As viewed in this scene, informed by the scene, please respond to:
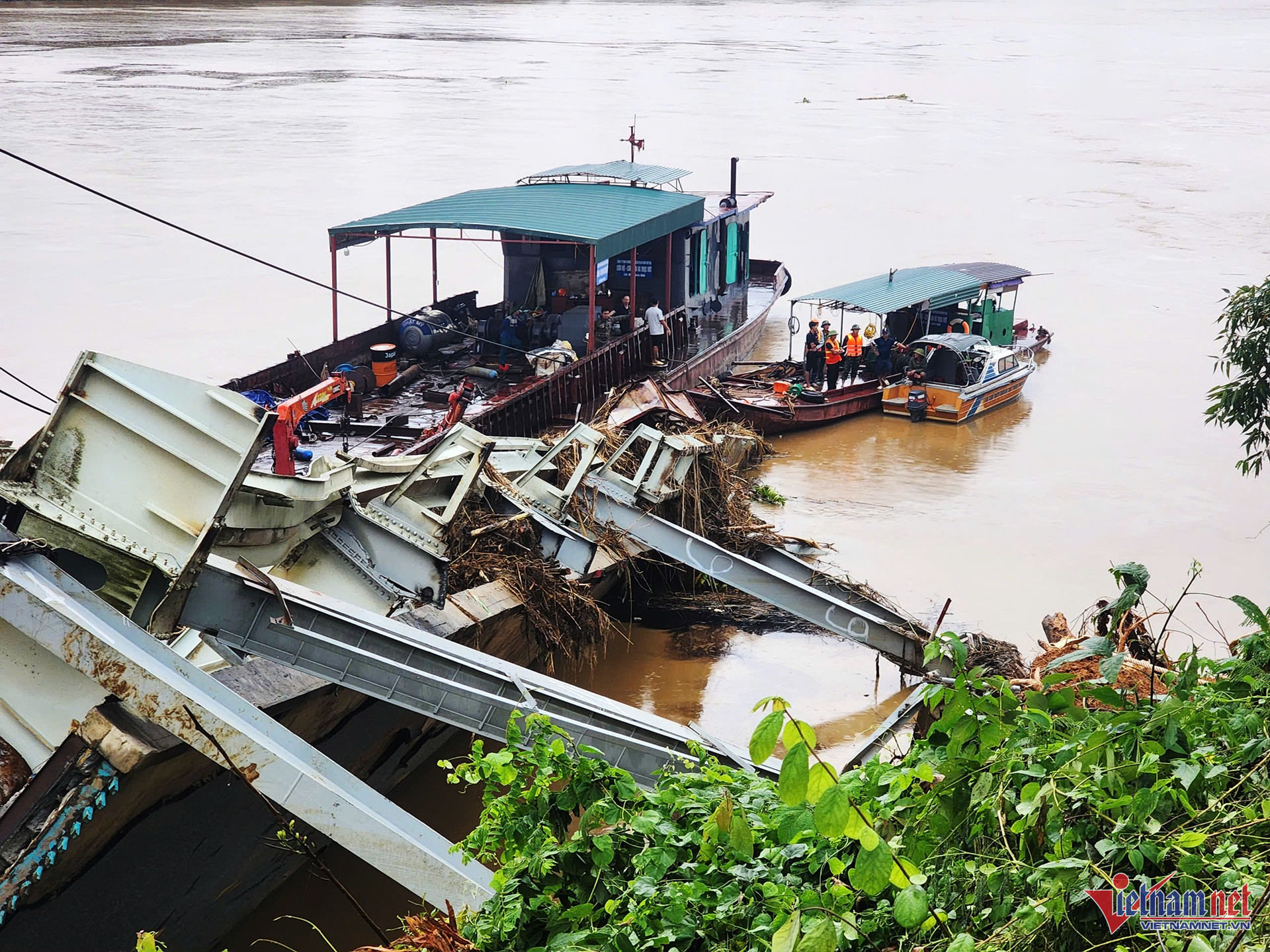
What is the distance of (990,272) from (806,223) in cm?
1734

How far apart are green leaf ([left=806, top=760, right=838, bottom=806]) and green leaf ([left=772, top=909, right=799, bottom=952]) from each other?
0.32 metres

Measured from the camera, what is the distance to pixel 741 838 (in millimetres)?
3449

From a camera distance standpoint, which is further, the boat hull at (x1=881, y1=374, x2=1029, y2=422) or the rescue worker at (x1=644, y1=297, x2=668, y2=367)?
the boat hull at (x1=881, y1=374, x2=1029, y2=422)

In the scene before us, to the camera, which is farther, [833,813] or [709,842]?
[709,842]

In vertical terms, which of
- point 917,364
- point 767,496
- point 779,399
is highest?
point 917,364

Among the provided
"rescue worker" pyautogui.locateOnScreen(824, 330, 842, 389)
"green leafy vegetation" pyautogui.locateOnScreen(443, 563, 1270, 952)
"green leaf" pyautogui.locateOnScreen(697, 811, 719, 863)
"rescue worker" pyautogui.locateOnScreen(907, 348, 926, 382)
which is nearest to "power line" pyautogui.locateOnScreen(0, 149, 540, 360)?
"green leafy vegetation" pyautogui.locateOnScreen(443, 563, 1270, 952)

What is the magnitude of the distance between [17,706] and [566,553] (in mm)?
5030

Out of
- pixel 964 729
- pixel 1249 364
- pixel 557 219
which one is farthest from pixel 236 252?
pixel 1249 364

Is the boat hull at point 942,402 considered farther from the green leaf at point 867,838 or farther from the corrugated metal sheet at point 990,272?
the green leaf at point 867,838

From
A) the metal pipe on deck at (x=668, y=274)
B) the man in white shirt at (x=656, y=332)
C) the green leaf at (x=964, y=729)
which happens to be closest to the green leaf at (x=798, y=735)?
the green leaf at (x=964, y=729)

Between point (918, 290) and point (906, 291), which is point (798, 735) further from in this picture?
point (918, 290)

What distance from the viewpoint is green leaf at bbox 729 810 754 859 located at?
3.45 meters

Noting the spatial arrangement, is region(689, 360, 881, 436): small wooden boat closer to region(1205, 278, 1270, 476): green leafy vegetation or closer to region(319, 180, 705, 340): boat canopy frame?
region(319, 180, 705, 340): boat canopy frame

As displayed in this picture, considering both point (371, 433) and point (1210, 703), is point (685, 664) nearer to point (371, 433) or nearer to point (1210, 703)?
point (371, 433)
